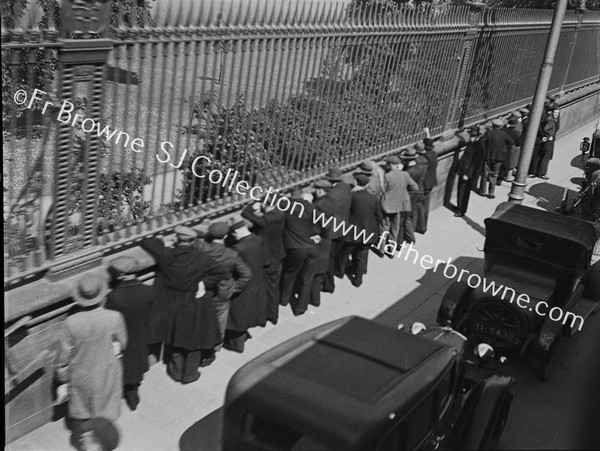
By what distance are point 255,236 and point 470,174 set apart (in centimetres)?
644

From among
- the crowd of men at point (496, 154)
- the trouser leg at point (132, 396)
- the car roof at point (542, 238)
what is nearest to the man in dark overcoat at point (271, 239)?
the trouser leg at point (132, 396)

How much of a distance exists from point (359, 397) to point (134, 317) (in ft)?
8.34

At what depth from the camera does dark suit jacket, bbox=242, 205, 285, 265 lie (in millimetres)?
8320

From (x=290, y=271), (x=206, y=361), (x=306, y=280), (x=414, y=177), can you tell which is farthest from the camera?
(x=414, y=177)

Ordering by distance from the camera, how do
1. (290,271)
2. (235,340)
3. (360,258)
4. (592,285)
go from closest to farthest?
1. (235,340)
2. (592,285)
3. (290,271)
4. (360,258)

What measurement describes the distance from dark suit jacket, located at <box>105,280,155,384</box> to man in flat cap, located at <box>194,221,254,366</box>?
2.56 feet

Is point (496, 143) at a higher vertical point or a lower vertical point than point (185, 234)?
higher

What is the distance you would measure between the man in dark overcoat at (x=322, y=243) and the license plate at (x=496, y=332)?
216cm

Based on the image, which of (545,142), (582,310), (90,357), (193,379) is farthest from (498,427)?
(545,142)

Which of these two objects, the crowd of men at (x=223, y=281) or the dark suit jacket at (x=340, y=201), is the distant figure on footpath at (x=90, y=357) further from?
the dark suit jacket at (x=340, y=201)

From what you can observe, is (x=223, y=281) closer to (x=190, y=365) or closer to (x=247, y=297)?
(x=247, y=297)

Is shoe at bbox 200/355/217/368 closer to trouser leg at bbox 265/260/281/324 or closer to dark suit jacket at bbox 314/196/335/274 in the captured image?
trouser leg at bbox 265/260/281/324

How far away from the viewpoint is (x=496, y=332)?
8070 millimetres

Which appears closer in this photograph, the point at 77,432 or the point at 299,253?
the point at 77,432
